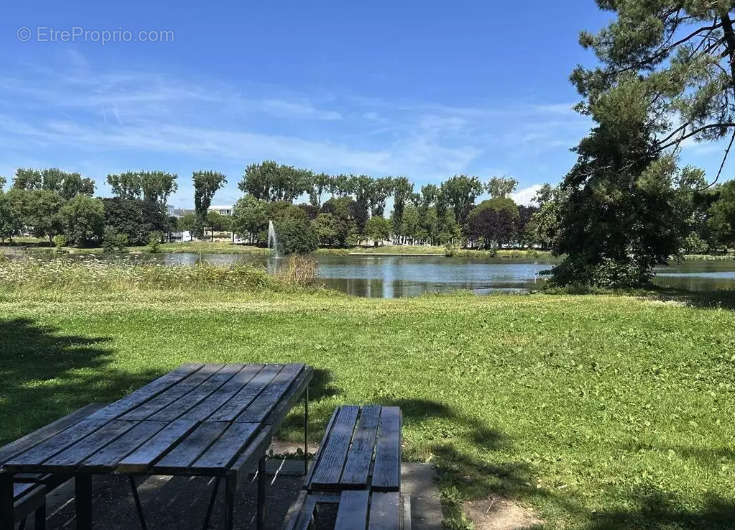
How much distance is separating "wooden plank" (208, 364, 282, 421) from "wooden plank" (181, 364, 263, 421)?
0.03 m

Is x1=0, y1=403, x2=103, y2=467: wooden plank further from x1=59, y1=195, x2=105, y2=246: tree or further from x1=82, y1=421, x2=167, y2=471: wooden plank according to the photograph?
x1=59, y1=195, x2=105, y2=246: tree

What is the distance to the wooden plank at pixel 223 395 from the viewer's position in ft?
8.55

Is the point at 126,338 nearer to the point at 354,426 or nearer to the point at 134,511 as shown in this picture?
the point at 134,511

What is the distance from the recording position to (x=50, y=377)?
20.1ft

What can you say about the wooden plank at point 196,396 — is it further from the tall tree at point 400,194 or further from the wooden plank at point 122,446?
the tall tree at point 400,194

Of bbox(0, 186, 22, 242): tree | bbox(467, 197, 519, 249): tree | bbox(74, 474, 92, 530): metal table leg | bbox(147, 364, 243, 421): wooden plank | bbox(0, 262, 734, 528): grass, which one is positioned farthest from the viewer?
bbox(467, 197, 519, 249): tree

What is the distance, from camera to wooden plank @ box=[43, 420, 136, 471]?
1963 mm

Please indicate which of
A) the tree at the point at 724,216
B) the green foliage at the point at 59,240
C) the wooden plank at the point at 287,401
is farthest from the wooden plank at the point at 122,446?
the green foliage at the point at 59,240

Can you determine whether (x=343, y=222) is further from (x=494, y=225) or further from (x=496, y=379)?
(x=496, y=379)

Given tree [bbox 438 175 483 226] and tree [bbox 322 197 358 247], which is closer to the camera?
tree [bbox 322 197 358 247]

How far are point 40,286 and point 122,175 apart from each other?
115 metres

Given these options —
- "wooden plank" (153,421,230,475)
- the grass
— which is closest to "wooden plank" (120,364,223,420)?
"wooden plank" (153,421,230,475)

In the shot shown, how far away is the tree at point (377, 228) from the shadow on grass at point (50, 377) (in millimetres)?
91761

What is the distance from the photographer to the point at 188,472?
1.92m
